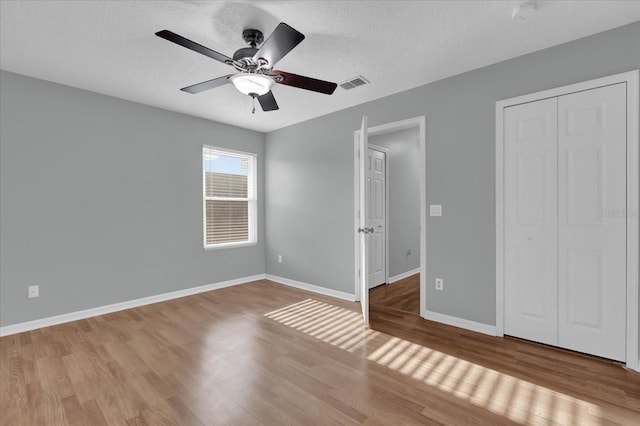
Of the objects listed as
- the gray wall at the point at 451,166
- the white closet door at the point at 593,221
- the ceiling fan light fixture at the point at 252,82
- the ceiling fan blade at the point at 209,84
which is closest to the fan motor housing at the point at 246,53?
the ceiling fan light fixture at the point at 252,82

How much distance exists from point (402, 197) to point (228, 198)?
3.02m

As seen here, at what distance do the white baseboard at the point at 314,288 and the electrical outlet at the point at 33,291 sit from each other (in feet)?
9.69

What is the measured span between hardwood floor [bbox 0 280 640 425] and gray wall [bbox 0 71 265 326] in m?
0.56

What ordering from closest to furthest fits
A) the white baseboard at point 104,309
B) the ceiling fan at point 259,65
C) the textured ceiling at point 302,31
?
the ceiling fan at point 259,65, the textured ceiling at point 302,31, the white baseboard at point 104,309

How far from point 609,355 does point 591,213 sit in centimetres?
112

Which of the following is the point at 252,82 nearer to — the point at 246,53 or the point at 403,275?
the point at 246,53

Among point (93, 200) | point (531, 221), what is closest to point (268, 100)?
point (93, 200)

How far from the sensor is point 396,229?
4.99m

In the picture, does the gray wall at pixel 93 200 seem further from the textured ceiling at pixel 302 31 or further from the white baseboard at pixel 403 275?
the white baseboard at pixel 403 275

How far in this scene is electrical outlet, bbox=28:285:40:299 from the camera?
3.02 meters

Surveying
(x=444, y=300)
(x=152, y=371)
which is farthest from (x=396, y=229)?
(x=152, y=371)

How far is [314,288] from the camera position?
4.43 metres

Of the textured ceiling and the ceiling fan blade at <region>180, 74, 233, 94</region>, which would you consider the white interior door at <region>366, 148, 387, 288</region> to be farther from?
the ceiling fan blade at <region>180, 74, 233, 94</region>

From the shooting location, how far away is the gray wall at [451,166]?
249cm
